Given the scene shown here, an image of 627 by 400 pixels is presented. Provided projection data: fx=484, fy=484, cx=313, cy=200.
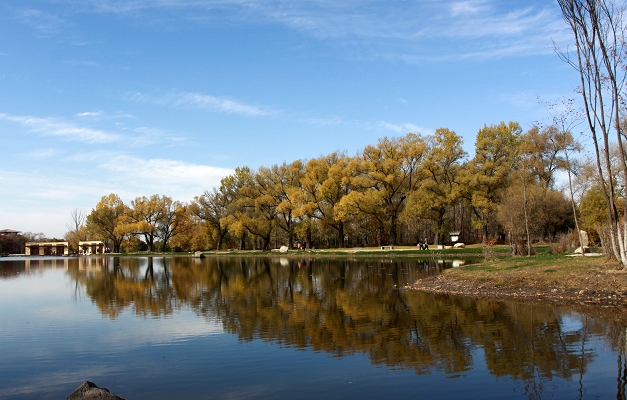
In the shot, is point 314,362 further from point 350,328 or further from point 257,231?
point 257,231

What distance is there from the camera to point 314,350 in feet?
42.5

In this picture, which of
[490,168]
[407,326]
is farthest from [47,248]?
[407,326]

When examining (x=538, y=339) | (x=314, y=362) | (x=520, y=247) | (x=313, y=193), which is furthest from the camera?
(x=313, y=193)

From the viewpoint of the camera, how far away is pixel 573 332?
44.3 feet

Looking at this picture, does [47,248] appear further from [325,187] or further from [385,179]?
[385,179]

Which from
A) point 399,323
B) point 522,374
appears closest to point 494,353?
point 522,374

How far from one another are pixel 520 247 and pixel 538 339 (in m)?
25.9

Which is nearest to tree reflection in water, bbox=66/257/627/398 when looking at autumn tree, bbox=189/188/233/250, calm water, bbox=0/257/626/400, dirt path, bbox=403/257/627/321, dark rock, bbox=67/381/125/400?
calm water, bbox=0/257/626/400

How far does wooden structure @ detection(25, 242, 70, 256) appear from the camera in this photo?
125 metres

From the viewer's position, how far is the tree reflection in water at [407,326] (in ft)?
36.7

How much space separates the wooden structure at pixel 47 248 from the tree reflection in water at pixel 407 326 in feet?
366

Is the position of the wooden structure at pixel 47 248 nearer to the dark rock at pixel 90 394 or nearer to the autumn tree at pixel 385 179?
the autumn tree at pixel 385 179

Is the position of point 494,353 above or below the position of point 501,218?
below

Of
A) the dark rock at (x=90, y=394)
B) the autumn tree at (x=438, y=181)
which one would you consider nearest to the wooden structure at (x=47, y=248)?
the autumn tree at (x=438, y=181)
